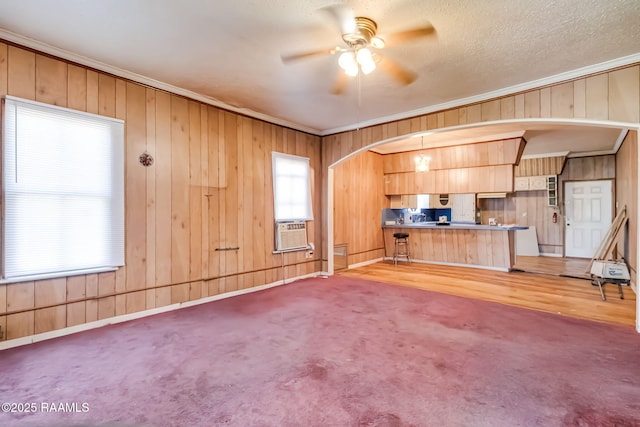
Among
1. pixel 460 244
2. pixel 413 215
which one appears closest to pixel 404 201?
pixel 413 215

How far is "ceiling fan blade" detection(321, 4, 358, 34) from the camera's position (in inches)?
88.2

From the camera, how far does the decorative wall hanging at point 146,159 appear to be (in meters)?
3.51

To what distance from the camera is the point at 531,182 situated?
8.20 metres

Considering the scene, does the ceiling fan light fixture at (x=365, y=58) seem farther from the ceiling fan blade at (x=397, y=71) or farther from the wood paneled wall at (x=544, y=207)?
the wood paneled wall at (x=544, y=207)

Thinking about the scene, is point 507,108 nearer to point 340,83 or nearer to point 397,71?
A: point 397,71

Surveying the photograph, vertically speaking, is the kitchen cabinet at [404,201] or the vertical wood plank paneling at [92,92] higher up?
the vertical wood plank paneling at [92,92]

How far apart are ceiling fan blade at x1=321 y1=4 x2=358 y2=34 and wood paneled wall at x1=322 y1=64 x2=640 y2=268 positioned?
2338mm

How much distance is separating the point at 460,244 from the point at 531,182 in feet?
10.7

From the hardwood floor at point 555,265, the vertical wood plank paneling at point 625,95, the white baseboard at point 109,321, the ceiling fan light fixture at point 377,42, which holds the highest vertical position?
the ceiling fan light fixture at point 377,42

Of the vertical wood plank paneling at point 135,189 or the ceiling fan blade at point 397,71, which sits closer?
the ceiling fan blade at point 397,71

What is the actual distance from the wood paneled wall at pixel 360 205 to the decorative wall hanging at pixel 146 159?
353 centimetres

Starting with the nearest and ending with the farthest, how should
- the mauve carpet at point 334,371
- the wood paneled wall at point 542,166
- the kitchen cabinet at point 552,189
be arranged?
the mauve carpet at point 334,371, the wood paneled wall at point 542,166, the kitchen cabinet at point 552,189

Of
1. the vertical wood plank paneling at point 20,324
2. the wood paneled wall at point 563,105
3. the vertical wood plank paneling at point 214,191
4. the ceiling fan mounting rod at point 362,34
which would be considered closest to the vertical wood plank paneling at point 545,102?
the wood paneled wall at point 563,105

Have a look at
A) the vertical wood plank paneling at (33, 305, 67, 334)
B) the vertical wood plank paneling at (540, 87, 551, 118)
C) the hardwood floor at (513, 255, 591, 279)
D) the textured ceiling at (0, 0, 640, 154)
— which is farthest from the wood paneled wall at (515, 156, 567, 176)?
the vertical wood plank paneling at (33, 305, 67, 334)
